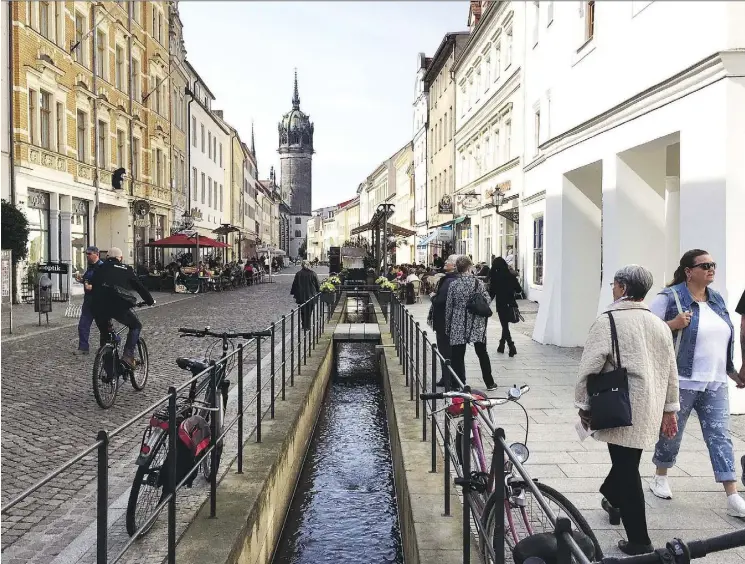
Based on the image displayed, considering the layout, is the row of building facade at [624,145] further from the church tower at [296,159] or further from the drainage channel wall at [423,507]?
the church tower at [296,159]

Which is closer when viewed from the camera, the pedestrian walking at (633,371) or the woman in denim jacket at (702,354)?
the pedestrian walking at (633,371)

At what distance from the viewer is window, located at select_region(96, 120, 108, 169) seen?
3033 cm

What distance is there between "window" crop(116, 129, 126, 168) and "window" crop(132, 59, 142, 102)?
8.71ft

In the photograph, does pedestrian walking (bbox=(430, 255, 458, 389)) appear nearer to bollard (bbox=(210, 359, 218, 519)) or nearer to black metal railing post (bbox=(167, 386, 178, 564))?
bollard (bbox=(210, 359, 218, 519))

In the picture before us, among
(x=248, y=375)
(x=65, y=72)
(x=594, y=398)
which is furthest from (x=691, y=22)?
(x=65, y=72)

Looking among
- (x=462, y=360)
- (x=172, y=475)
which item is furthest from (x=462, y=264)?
(x=172, y=475)

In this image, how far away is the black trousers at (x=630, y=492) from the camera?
4242 millimetres

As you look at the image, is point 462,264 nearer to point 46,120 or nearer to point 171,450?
point 171,450

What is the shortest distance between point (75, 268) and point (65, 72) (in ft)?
22.5

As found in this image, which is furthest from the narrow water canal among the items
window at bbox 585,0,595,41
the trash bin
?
the trash bin

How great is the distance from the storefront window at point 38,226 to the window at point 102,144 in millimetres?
5504

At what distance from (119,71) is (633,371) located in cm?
3289

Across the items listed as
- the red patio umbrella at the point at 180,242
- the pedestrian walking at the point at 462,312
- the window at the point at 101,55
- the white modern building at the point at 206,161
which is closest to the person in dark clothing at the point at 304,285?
the pedestrian walking at the point at 462,312

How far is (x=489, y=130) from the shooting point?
105 ft
